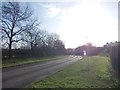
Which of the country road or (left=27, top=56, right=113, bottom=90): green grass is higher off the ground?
(left=27, top=56, right=113, bottom=90): green grass

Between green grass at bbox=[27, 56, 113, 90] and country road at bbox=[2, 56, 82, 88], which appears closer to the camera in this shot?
green grass at bbox=[27, 56, 113, 90]

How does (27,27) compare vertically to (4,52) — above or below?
above

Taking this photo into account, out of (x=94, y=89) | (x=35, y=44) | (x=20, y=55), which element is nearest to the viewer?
(x=94, y=89)

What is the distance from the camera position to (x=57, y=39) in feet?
399

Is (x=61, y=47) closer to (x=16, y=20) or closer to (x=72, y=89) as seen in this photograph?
(x=16, y=20)

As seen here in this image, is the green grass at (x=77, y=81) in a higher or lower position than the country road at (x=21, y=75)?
higher

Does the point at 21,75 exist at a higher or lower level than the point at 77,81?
lower

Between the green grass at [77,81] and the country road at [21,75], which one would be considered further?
the country road at [21,75]

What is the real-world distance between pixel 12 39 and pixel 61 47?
73112mm

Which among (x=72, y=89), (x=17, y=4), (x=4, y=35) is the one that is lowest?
(x=72, y=89)

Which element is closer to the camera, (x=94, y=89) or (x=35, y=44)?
(x=94, y=89)

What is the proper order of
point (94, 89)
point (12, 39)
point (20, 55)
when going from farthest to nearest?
point (20, 55) < point (12, 39) < point (94, 89)

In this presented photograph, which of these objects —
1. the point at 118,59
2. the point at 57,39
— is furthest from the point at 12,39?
the point at 57,39

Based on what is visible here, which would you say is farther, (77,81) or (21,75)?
(21,75)
